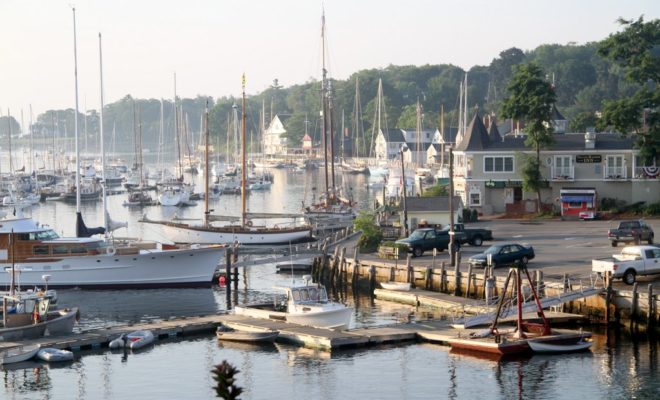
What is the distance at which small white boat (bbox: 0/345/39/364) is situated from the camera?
51.2 metres

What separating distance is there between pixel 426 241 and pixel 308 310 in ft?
59.2

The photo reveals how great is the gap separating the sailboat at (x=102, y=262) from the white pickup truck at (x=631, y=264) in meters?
24.6

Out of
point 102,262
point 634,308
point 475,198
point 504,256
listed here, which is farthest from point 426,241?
point 475,198

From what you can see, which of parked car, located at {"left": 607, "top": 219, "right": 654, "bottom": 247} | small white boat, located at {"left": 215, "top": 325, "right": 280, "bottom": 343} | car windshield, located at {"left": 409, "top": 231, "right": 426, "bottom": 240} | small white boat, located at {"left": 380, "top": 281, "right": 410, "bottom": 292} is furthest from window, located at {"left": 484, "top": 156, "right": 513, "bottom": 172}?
small white boat, located at {"left": 215, "top": 325, "right": 280, "bottom": 343}

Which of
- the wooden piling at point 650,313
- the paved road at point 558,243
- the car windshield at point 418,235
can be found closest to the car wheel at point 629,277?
the paved road at point 558,243

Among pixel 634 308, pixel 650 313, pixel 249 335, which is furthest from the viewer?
pixel 249 335

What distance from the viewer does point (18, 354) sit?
51.5 metres

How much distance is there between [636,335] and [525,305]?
493 centimetres

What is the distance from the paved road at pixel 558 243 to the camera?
64.6 metres

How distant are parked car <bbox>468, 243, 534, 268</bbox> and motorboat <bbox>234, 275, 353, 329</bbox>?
10.5 meters

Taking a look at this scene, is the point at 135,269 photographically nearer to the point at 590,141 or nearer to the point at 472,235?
the point at 472,235

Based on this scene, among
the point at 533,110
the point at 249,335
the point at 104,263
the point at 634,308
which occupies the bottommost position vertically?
the point at 249,335

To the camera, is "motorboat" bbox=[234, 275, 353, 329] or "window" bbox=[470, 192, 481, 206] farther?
"window" bbox=[470, 192, 481, 206]

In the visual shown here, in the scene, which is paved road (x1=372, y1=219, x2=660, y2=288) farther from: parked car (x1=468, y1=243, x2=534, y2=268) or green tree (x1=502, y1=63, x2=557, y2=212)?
green tree (x1=502, y1=63, x2=557, y2=212)
